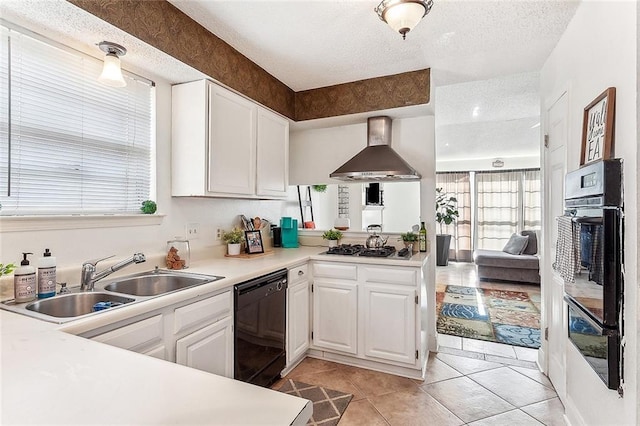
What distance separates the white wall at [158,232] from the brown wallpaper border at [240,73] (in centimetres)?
44

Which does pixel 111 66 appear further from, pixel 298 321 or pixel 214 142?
pixel 298 321

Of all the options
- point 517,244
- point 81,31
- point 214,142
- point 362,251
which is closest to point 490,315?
point 362,251

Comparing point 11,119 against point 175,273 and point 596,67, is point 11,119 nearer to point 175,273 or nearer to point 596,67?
point 175,273

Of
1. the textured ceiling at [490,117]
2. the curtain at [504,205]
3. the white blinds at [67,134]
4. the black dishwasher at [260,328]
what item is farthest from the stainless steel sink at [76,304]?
the curtain at [504,205]

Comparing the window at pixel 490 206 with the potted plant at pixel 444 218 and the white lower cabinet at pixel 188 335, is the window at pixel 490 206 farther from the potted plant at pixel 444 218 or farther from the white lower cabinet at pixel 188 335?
the white lower cabinet at pixel 188 335

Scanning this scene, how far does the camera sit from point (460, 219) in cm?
792

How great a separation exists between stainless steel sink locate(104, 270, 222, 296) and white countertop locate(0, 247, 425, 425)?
0.92 meters

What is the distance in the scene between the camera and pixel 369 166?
2998 millimetres

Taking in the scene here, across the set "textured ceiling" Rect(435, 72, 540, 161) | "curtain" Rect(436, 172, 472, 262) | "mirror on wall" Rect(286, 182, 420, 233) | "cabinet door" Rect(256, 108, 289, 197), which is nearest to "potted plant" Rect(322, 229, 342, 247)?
"mirror on wall" Rect(286, 182, 420, 233)

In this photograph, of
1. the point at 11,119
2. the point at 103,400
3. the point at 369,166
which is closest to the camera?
the point at 103,400

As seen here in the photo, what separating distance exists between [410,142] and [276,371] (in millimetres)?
2420

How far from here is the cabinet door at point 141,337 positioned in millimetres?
1340

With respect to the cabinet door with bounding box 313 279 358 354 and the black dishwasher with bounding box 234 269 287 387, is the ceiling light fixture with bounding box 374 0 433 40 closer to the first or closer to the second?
the black dishwasher with bounding box 234 269 287 387

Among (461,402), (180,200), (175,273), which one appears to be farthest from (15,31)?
(461,402)
